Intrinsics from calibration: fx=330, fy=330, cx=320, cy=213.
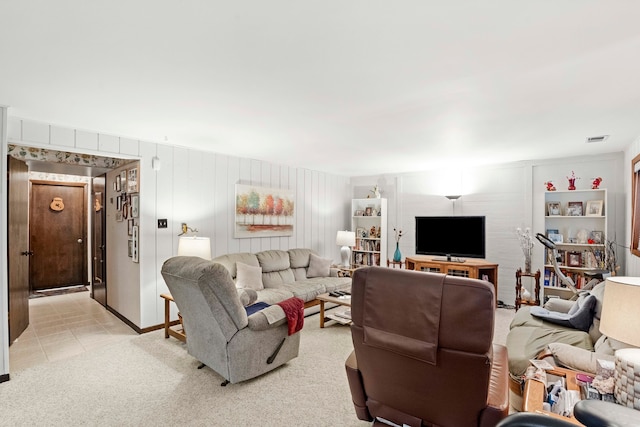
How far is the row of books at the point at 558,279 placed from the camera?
15.0 feet

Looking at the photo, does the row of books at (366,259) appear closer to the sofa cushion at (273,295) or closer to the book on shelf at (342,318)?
the book on shelf at (342,318)

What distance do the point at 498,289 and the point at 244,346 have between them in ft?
14.7

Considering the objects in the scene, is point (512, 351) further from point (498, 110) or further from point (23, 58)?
point (23, 58)

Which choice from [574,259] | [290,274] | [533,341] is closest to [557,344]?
[533,341]

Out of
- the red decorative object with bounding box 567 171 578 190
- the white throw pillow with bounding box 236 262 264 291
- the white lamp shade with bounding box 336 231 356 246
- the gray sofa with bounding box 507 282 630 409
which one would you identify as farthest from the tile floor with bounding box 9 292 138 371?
the red decorative object with bounding box 567 171 578 190

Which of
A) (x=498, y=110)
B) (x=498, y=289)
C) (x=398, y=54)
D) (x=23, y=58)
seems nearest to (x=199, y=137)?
(x=23, y=58)

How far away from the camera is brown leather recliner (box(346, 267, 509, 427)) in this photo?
1499mm

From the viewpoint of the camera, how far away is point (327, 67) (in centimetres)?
212

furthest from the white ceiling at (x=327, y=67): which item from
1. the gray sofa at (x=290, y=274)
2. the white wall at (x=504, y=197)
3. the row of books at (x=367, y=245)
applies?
the row of books at (x=367, y=245)

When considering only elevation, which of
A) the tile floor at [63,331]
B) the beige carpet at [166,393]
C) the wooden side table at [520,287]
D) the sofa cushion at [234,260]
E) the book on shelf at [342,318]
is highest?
the sofa cushion at [234,260]

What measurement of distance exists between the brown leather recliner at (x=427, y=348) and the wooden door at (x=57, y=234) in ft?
23.3

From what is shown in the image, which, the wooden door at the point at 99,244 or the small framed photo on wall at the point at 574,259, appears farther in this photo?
the wooden door at the point at 99,244

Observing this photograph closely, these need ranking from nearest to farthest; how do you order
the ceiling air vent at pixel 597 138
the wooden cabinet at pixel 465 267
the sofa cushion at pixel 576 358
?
the sofa cushion at pixel 576 358 → the ceiling air vent at pixel 597 138 → the wooden cabinet at pixel 465 267

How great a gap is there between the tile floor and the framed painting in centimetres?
207
